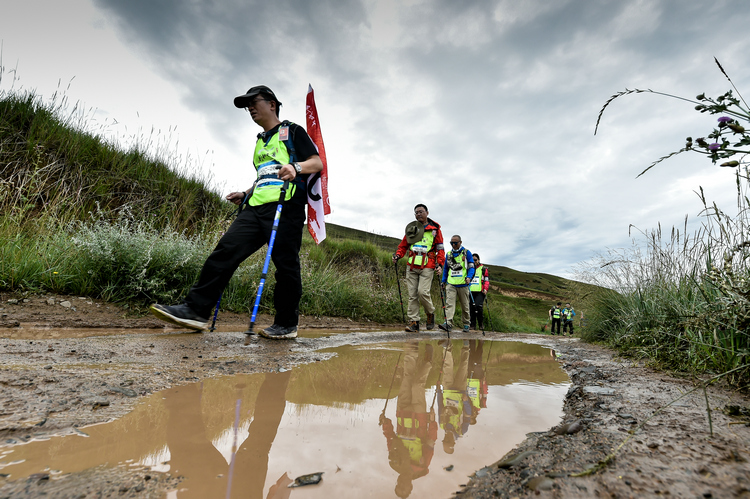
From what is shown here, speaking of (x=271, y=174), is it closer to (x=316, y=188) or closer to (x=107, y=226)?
(x=316, y=188)

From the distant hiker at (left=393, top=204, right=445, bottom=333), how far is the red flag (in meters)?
3.93

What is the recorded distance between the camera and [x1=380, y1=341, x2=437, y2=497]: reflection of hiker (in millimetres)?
1149

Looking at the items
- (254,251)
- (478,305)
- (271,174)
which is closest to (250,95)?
(271,174)

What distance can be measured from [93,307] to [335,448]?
173 inches

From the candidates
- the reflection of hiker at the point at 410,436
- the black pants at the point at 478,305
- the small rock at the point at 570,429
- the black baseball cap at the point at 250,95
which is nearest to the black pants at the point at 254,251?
the black baseball cap at the point at 250,95

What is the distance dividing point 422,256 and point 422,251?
0.10 metres

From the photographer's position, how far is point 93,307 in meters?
4.43

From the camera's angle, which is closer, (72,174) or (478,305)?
(72,174)

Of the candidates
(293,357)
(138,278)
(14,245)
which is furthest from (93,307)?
(293,357)

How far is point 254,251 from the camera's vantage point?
3.87m

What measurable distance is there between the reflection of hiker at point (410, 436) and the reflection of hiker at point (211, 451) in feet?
1.29

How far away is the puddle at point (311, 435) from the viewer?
3.44 feet

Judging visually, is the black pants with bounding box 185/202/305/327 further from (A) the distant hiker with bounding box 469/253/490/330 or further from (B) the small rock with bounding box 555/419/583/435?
(A) the distant hiker with bounding box 469/253/490/330

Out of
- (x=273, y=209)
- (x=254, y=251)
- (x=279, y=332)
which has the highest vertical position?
(x=273, y=209)
